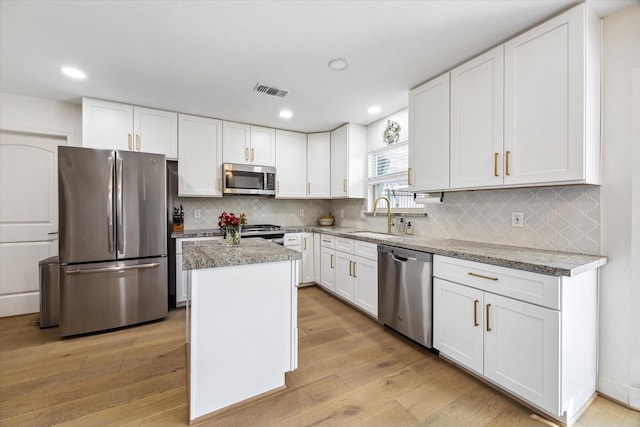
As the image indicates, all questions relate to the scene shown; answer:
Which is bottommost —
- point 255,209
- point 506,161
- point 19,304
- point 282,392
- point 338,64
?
point 282,392

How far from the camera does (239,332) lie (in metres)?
1.60

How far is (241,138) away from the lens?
3.78 metres

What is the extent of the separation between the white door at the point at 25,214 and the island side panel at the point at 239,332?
2.99 meters

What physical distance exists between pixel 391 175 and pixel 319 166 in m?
1.27

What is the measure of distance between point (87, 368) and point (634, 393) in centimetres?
366

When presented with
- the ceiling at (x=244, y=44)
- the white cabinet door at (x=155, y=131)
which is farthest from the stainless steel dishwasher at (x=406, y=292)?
the white cabinet door at (x=155, y=131)

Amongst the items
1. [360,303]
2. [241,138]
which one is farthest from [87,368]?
[241,138]

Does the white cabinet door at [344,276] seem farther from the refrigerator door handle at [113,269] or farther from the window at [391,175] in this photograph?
the refrigerator door handle at [113,269]

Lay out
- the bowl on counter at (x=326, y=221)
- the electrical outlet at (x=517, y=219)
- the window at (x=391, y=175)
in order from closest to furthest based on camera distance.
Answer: the electrical outlet at (x=517, y=219) < the window at (x=391, y=175) < the bowl on counter at (x=326, y=221)

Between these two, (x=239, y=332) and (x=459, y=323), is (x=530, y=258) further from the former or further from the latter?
(x=239, y=332)

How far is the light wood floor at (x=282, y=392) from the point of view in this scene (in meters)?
1.51

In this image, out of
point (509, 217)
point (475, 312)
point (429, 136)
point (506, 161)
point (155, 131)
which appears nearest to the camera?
point (475, 312)

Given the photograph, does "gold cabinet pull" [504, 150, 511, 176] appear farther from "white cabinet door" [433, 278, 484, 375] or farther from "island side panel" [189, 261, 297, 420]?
"island side panel" [189, 261, 297, 420]

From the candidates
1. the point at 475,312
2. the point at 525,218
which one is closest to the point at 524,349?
the point at 475,312
